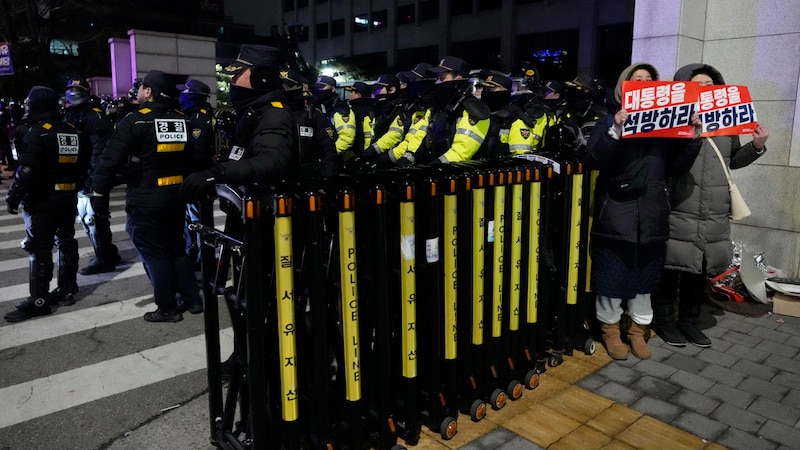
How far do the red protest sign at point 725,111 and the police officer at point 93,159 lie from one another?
6296mm

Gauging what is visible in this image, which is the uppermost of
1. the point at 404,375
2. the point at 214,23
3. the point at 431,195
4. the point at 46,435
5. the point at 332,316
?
the point at 214,23

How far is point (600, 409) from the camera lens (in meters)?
3.70

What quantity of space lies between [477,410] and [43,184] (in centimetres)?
468

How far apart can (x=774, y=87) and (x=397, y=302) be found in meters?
4.69

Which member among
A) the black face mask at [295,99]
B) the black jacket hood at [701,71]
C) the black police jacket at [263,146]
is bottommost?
the black police jacket at [263,146]

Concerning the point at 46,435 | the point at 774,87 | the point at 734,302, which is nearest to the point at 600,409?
the point at 734,302

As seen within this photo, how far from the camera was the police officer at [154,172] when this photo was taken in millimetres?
5242

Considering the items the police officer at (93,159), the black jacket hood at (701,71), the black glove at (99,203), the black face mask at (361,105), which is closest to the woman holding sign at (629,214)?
the black jacket hood at (701,71)

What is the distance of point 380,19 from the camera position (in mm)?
56781

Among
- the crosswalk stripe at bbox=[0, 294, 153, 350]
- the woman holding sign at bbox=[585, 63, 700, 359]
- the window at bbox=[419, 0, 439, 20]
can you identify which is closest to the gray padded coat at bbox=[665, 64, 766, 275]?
the woman holding sign at bbox=[585, 63, 700, 359]

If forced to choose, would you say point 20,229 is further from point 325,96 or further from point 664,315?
point 664,315

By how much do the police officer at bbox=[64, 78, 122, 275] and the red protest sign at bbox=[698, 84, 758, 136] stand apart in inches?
248

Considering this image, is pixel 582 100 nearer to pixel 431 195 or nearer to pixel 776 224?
pixel 776 224

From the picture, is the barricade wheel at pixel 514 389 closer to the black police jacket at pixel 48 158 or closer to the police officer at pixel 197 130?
the police officer at pixel 197 130
